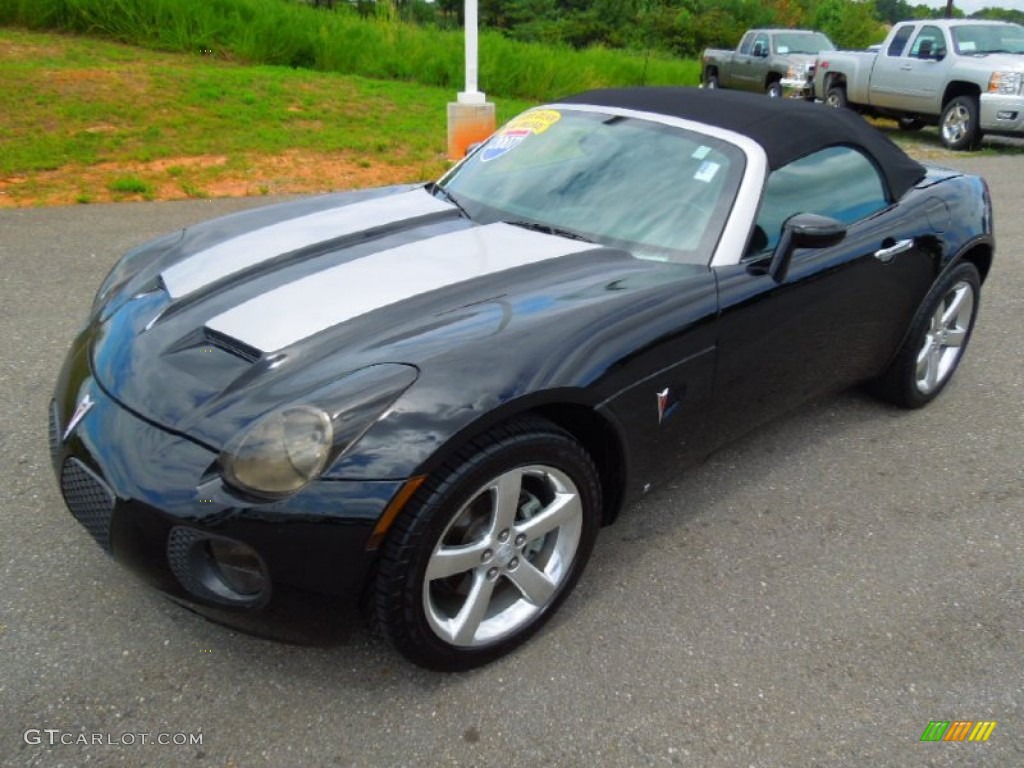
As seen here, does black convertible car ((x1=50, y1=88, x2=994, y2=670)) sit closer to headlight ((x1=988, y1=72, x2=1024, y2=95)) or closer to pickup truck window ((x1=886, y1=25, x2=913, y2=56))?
headlight ((x1=988, y1=72, x2=1024, y2=95))

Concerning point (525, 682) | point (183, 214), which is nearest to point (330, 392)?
point (525, 682)

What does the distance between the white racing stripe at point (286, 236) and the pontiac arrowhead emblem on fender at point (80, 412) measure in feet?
1.57

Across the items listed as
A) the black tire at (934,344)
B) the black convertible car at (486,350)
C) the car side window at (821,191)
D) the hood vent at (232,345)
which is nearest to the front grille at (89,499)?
the black convertible car at (486,350)

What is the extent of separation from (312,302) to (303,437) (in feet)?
2.05

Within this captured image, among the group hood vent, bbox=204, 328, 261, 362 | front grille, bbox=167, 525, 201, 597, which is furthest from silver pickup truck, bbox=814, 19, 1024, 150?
front grille, bbox=167, 525, 201, 597

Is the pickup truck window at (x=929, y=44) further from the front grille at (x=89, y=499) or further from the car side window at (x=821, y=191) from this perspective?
the front grille at (x=89, y=499)

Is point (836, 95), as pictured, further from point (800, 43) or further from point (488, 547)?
point (488, 547)

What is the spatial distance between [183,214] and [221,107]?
14.7ft

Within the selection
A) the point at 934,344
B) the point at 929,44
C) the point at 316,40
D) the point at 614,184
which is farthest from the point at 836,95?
the point at 614,184

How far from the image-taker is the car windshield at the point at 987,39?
12.0 meters

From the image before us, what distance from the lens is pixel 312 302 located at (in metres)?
2.46

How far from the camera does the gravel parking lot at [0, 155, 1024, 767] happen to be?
81.4 inches

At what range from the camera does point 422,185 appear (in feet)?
12.5

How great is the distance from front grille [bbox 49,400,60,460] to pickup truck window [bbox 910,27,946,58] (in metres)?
13.2
